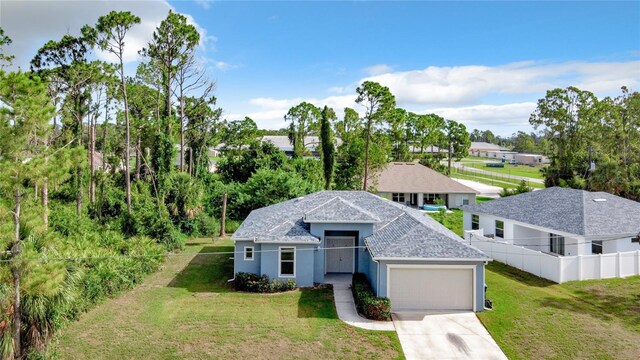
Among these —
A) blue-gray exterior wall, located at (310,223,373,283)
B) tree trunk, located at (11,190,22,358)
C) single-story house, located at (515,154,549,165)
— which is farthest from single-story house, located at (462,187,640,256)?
single-story house, located at (515,154,549,165)

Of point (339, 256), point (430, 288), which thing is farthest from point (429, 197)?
point (430, 288)

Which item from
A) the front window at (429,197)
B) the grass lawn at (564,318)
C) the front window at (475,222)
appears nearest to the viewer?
the grass lawn at (564,318)

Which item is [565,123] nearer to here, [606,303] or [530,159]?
[606,303]

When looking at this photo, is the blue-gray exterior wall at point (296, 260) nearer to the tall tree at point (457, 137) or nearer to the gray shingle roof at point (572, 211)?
the gray shingle roof at point (572, 211)

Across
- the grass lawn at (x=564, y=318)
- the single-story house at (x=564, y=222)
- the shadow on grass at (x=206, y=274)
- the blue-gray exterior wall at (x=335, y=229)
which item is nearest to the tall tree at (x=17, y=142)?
the shadow on grass at (x=206, y=274)

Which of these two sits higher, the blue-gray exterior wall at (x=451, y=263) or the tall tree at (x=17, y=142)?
the tall tree at (x=17, y=142)

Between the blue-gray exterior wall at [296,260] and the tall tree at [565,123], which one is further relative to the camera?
the tall tree at [565,123]
